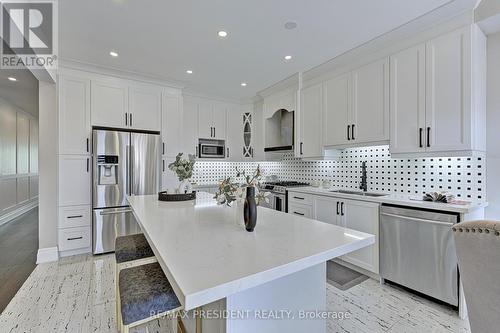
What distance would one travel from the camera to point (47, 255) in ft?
10.0

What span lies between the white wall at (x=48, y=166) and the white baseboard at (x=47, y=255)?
0.05 metres

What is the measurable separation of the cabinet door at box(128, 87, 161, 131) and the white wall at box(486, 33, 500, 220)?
4177 mm

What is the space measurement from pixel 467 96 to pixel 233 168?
395cm

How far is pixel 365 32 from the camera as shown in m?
2.39

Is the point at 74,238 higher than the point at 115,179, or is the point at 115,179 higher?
the point at 115,179

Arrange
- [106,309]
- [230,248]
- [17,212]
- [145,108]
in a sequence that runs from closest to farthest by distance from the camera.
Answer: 1. [230,248]
2. [106,309]
3. [145,108]
4. [17,212]

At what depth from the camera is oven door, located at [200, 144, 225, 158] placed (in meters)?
4.46

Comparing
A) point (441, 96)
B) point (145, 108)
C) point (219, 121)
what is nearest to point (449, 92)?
point (441, 96)

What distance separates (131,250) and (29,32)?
2356 mm

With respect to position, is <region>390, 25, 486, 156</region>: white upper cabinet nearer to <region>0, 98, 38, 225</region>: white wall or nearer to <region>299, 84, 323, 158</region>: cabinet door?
<region>299, 84, 323, 158</region>: cabinet door

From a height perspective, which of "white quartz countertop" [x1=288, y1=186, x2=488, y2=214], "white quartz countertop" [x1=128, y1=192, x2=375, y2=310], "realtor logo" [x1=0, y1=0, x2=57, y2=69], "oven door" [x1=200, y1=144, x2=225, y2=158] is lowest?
"white quartz countertop" [x1=128, y1=192, x2=375, y2=310]

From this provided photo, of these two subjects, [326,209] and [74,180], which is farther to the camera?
[74,180]

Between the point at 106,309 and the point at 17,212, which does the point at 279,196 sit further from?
the point at 17,212

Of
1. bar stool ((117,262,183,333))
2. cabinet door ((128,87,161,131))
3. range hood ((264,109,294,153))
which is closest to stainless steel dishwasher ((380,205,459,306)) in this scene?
range hood ((264,109,294,153))
